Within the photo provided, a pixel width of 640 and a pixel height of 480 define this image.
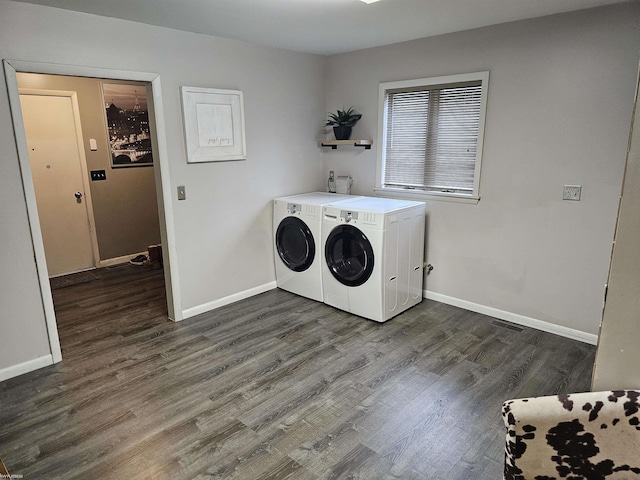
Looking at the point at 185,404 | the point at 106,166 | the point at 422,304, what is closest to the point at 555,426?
the point at 185,404

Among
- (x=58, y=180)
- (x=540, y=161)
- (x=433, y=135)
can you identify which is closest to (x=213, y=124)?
(x=433, y=135)

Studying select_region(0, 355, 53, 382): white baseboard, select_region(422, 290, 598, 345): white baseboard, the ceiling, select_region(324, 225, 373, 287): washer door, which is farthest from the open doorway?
select_region(422, 290, 598, 345): white baseboard

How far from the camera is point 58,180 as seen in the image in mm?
4566

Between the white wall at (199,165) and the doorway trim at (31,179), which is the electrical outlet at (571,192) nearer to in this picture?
the white wall at (199,165)

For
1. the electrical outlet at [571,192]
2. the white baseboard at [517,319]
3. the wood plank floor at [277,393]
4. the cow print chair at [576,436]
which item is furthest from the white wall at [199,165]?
the cow print chair at [576,436]

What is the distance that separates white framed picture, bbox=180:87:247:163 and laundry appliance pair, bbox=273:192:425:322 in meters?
0.71

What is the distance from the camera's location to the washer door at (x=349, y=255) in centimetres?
337

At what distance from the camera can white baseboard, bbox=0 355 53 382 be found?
8.80ft

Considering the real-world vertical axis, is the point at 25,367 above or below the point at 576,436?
below

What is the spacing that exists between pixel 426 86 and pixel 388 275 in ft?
5.58

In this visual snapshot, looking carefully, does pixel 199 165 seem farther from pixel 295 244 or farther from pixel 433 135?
pixel 433 135

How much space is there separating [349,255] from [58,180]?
11.3 feet

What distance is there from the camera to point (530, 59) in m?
3.00

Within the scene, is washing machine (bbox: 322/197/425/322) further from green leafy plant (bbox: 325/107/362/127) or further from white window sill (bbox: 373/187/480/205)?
green leafy plant (bbox: 325/107/362/127)
